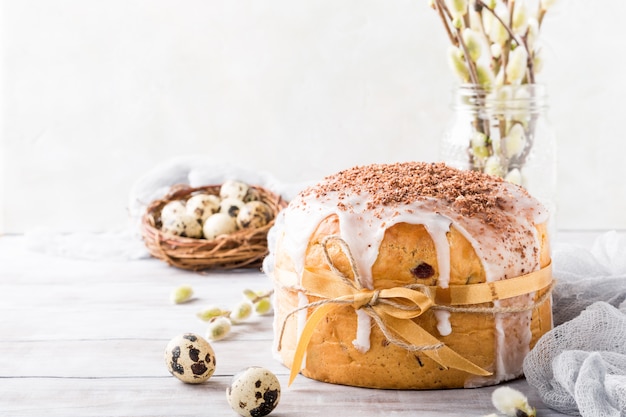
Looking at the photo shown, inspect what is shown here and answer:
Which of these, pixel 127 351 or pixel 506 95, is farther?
pixel 506 95

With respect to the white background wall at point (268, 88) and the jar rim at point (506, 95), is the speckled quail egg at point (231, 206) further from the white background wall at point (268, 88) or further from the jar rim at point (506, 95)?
the jar rim at point (506, 95)

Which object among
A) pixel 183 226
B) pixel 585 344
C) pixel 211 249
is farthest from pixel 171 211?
pixel 585 344

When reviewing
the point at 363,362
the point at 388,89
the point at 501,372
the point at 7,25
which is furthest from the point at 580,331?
the point at 7,25

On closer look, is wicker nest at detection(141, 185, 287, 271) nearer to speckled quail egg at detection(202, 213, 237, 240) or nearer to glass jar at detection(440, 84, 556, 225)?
speckled quail egg at detection(202, 213, 237, 240)

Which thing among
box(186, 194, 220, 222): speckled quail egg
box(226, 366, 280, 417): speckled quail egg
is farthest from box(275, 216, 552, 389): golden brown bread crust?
box(186, 194, 220, 222): speckled quail egg

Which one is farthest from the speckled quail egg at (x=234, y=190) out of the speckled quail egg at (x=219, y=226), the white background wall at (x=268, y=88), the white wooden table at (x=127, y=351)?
the white background wall at (x=268, y=88)

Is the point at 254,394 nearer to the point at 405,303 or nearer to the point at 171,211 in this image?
the point at 405,303
